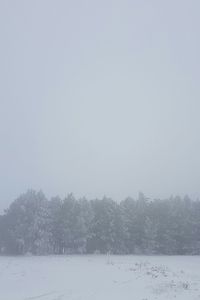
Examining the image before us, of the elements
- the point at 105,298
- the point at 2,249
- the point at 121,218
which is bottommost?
the point at 105,298

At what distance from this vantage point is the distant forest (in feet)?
258

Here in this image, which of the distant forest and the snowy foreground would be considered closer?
the snowy foreground

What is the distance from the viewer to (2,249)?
80.9m

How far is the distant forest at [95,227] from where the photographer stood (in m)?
78.7

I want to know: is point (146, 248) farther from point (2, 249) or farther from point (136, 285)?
point (136, 285)

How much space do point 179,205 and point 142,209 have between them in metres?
8.58

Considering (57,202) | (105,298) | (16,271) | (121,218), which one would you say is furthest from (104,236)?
(105,298)

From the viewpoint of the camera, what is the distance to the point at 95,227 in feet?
273

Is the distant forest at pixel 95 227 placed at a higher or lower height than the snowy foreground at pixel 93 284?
higher

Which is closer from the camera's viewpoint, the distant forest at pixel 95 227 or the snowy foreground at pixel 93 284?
the snowy foreground at pixel 93 284

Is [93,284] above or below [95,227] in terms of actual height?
below

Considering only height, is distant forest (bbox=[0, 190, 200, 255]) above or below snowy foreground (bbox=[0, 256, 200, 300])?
above

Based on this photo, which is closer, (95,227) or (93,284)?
(93,284)

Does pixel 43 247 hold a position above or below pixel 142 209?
below
